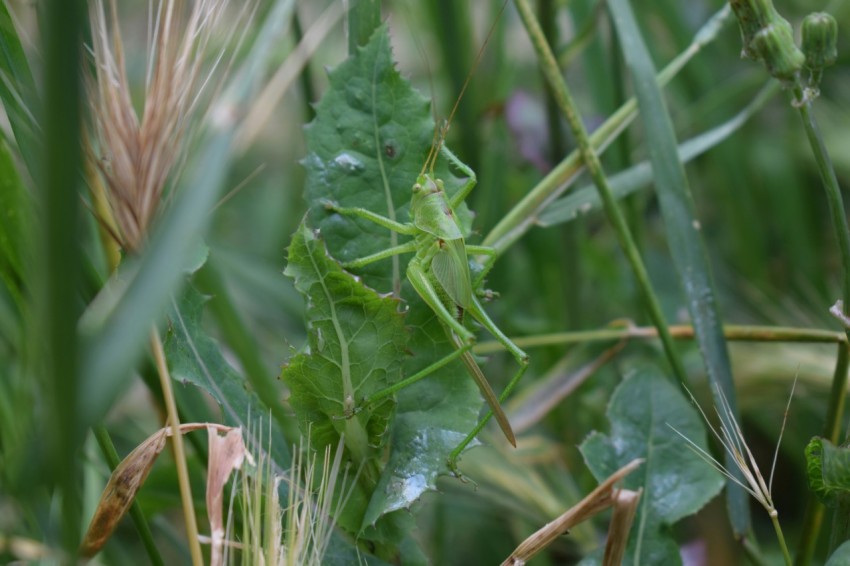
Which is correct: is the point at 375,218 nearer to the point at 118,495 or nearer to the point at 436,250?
the point at 436,250

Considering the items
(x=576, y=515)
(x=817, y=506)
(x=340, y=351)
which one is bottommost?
(x=817, y=506)

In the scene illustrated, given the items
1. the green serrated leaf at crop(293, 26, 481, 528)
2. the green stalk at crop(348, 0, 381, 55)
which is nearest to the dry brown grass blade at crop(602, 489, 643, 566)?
the green serrated leaf at crop(293, 26, 481, 528)

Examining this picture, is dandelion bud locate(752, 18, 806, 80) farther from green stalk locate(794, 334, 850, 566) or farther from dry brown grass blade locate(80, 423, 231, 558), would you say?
dry brown grass blade locate(80, 423, 231, 558)

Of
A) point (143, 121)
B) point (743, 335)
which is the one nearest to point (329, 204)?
point (143, 121)

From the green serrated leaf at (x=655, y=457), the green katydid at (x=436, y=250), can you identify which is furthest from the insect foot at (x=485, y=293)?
the green serrated leaf at (x=655, y=457)

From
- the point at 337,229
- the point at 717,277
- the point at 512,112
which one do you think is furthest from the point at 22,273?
the point at 717,277

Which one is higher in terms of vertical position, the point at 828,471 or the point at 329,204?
the point at 329,204
